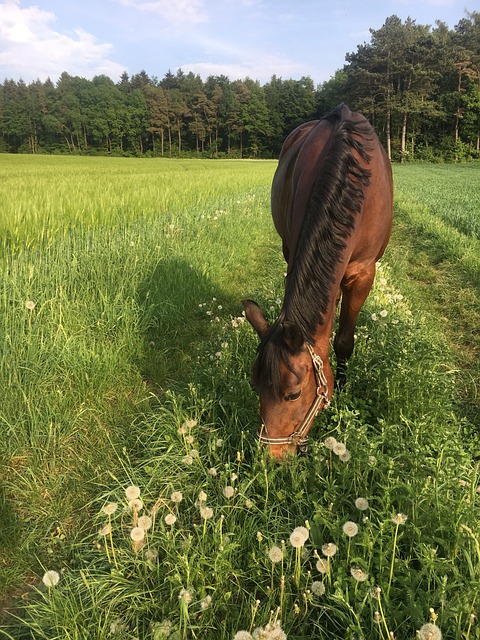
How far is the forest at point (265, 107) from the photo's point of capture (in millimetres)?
49094

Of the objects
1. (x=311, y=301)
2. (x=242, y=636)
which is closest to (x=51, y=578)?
(x=242, y=636)

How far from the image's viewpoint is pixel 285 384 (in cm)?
210

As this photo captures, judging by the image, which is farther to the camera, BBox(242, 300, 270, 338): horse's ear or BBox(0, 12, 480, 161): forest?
BBox(0, 12, 480, 161): forest

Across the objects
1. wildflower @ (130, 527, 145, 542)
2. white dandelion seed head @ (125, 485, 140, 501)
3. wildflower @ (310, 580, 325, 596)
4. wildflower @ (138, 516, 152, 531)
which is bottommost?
wildflower @ (310, 580, 325, 596)

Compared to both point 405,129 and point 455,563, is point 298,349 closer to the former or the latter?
point 455,563

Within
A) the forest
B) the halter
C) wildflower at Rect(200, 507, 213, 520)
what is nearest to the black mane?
the halter

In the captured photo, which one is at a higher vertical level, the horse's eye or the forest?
the forest

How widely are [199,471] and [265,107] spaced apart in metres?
89.1

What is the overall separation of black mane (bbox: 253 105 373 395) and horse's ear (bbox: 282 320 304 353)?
3 centimetres

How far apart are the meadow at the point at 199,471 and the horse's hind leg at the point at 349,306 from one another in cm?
18

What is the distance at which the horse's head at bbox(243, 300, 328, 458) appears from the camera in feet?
6.79

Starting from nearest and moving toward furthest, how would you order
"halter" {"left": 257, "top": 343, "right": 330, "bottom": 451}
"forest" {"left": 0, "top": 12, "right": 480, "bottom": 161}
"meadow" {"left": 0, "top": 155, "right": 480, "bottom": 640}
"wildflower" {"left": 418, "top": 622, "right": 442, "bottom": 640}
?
"wildflower" {"left": 418, "top": 622, "right": 442, "bottom": 640} < "meadow" {"left": 0, "top": 155, "right": 480, "bottom": 640} < "halter" {"left": 257, "top": 343, "right": 330, "bottom": 451} < "forest" {"left": 0, "top": 12, "right": 480, "bottom": 161}

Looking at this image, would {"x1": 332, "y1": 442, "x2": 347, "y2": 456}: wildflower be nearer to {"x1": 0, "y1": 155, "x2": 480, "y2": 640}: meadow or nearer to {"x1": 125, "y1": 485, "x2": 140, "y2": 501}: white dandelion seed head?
{"x1": 0, "y1": 155, "x2": 480, "y2": 640}: meadow

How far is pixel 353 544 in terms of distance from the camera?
66.0 inches
